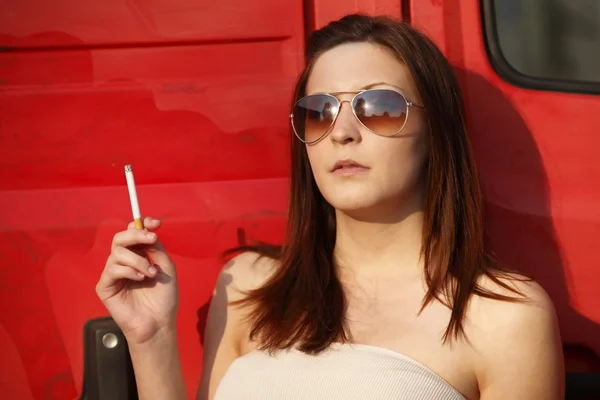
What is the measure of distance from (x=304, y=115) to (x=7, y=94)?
1.99ft

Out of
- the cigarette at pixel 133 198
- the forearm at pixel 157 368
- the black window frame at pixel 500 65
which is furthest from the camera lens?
the black window frame at pixel 500 65

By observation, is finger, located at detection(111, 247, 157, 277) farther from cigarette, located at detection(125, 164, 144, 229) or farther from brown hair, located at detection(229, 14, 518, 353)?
brown hair, located at detection(229, 14, 518, 353)

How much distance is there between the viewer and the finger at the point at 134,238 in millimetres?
1483

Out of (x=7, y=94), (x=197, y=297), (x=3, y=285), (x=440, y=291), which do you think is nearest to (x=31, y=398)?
(x=3, y=285)

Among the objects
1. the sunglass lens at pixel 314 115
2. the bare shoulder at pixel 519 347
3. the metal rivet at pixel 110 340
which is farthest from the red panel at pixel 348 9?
the metal rivet at pixel 110 340

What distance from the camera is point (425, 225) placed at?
1.71 metres

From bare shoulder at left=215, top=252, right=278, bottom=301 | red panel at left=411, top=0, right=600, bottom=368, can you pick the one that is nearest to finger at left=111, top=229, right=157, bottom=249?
bare shoulder at left=215, top=252, right=278, bottom=301

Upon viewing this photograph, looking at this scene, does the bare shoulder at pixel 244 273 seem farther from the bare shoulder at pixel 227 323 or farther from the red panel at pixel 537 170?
the red panel at pixel 537 170

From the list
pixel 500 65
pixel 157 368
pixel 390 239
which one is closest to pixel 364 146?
pixel 390 239

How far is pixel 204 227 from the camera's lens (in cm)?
165

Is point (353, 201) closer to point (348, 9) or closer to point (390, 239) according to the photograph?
point (390, 239)

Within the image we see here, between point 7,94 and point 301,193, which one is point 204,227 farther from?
point 7,94

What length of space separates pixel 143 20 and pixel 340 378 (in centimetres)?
82

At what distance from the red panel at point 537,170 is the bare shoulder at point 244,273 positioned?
1.66 ft
